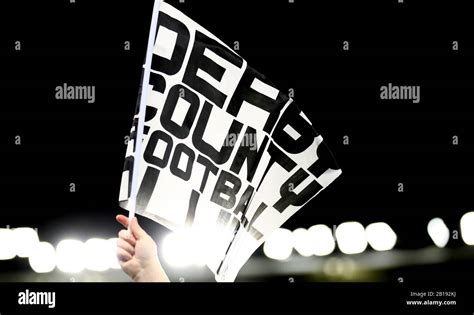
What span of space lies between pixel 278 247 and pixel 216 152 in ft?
13.1

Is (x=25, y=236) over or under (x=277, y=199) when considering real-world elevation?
over

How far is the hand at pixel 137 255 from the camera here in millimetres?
3123

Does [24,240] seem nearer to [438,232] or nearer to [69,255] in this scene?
[69,255]

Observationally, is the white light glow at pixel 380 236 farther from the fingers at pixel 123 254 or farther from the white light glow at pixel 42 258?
the fingers at pixel 123 254

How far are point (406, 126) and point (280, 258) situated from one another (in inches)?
75.6

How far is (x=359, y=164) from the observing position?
6.31 meters

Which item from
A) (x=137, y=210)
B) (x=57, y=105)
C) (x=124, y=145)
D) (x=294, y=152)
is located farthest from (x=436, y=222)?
(x=137, y=210)

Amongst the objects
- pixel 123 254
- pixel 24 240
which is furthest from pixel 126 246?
pixel 24 240

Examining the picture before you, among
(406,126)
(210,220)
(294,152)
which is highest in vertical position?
(406,126)

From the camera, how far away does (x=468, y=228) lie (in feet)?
22.0

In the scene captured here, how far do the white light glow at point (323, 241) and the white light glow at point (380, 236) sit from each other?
287mm

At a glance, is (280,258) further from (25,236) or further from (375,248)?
(25,236)

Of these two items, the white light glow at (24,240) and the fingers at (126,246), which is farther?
the white light glow at (24,240)

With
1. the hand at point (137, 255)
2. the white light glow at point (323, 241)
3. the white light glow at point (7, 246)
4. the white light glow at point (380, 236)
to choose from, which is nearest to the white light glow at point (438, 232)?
the white light glow at point (380, 236)
